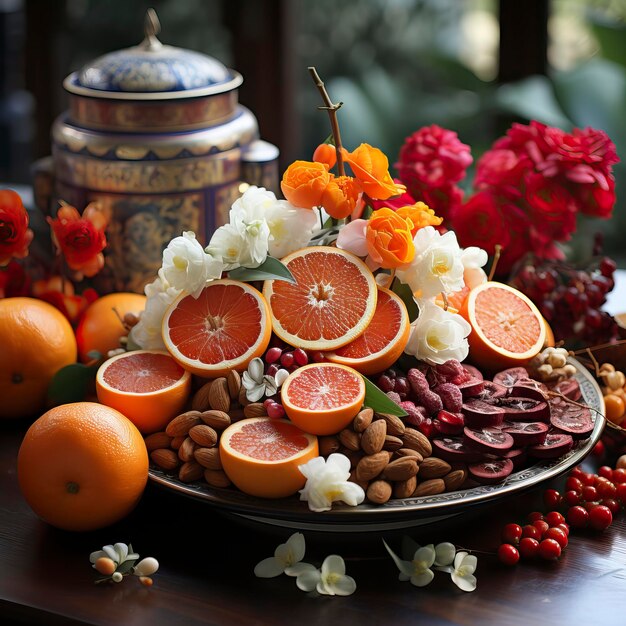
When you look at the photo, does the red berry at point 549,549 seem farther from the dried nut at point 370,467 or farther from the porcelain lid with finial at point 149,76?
the porcelain lid with finial at point 149,76

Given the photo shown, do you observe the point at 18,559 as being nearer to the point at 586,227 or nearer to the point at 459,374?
the point at 459,374

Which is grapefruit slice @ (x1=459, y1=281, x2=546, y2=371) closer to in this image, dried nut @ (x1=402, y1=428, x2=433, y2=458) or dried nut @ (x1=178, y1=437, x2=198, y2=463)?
dried nut @ (x1=402, y1=428, x2=433, y2=458)

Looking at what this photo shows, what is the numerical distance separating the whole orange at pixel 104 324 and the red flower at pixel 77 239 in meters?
0.05

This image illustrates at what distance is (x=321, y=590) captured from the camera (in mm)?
820

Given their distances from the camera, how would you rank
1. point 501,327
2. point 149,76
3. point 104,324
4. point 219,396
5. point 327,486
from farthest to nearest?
point 149,76 → point 104,324 → point 501,327 → point 219,396 → point 327,486

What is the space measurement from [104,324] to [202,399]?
29cm

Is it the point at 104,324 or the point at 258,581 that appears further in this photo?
the point at 104,324

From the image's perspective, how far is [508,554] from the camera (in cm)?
86

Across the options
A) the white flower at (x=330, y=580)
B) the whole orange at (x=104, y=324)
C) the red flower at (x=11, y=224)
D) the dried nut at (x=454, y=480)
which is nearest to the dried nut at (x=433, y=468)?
the dried nut at (x=454, y=480)

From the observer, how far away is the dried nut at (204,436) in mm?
886

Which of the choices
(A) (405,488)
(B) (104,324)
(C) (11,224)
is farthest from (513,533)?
(C) (11,224)

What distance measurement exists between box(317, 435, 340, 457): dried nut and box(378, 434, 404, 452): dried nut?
0.05m

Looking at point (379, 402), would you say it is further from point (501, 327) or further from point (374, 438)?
point (501, 327)

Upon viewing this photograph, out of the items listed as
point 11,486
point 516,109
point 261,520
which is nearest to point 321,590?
point 261,520
